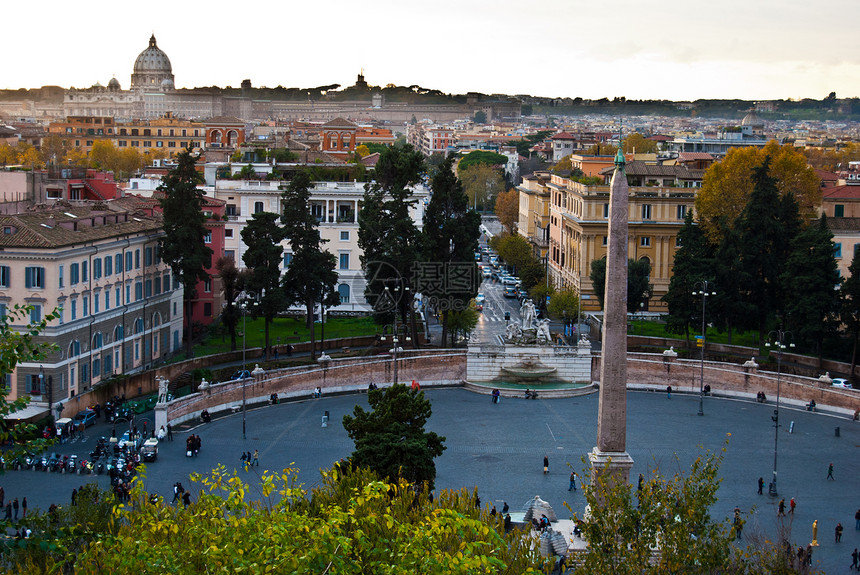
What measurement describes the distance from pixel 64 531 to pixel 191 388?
29.0m

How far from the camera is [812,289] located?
1914 inches

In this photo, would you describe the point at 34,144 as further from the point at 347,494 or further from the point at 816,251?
the point at 347,494

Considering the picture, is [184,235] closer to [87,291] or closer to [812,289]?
[87,291]

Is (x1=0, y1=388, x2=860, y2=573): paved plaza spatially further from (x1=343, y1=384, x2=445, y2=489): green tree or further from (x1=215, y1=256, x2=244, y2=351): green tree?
(x1=215, y1=256, x2=244, y2=351): green tree

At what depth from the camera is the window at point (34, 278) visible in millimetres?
40844

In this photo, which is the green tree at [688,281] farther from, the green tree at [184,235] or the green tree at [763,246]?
the green tree at [184,235]

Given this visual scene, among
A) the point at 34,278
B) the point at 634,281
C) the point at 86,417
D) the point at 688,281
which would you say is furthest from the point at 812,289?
the point at 34,278

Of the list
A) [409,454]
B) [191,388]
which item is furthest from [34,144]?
[409,454]

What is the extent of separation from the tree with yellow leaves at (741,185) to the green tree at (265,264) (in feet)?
74.7

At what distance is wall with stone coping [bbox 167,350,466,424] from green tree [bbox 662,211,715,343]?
10.6 meters

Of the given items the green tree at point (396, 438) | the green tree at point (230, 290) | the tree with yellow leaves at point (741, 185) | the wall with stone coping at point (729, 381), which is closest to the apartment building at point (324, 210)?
the green tree at point (230, 290)

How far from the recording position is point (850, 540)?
96.2 feet

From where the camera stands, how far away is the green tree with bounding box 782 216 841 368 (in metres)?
47.9

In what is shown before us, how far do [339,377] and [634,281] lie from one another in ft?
60.0
